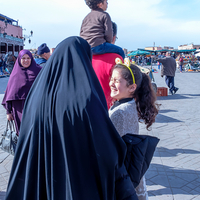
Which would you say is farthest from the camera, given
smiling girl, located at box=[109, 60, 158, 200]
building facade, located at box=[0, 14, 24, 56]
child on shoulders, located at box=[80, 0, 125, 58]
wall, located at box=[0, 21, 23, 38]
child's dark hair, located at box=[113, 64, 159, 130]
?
wall, located at box=[0, 21, 23, 38]

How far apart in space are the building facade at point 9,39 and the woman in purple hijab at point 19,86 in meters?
25.3

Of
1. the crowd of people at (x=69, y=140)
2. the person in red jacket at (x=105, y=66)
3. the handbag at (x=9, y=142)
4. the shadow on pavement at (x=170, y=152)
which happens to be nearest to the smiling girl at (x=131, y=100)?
the crowd of people at (x=69, y=140)

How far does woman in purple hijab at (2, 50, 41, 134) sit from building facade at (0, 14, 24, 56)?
25278mm

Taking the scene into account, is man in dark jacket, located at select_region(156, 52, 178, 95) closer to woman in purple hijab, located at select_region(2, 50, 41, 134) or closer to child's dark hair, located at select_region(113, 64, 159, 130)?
woman in purple hijab, located at select_region(2, 50, 41, 134)

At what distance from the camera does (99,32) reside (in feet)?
9.71

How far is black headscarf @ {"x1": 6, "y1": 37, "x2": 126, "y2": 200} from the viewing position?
1.25 m

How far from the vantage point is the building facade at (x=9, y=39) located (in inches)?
1308

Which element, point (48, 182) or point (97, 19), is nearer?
point (48, 182)

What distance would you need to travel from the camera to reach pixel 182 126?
5809 millimetres

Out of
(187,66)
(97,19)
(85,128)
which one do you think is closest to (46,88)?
(85,128)

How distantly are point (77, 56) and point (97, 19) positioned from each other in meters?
1.81

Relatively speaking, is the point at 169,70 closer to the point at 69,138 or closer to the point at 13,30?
the point at 69,138

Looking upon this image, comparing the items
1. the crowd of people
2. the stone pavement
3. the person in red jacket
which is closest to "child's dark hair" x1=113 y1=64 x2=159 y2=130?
the crowd of people

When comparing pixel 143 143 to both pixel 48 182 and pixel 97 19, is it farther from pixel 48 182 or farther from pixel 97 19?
pixel 97 19
